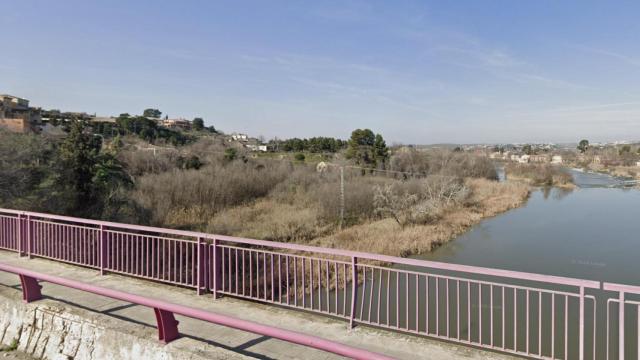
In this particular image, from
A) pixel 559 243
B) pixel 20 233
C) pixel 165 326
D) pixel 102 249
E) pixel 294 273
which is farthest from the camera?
pixel 559 243

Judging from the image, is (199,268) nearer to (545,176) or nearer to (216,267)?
(216,267)

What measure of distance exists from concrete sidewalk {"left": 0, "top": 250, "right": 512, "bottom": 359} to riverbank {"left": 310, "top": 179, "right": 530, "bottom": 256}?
531 inches

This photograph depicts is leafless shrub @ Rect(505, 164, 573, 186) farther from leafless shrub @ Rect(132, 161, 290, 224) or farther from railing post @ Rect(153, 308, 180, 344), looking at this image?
railing post @ Rect(153, 308, 180, 344)

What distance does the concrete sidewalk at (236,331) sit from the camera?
4.02 m

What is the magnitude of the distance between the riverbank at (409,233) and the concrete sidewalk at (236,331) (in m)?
13.5

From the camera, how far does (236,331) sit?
14.9 feet

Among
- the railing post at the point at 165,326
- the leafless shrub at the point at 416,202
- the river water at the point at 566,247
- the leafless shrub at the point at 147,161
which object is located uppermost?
the leafless shrub at the point at 147,161

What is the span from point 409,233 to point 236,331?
17.6m

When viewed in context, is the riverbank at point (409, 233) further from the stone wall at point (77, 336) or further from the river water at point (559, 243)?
the stone wall at point (77, 336)

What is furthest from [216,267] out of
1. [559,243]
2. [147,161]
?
[147,161]

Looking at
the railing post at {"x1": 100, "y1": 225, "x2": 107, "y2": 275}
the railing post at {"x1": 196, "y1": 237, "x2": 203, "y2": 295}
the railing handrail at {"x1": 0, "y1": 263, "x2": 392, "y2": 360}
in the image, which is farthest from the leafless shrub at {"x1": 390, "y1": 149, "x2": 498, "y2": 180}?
the railing handrail at {"x1": 0, "y1": 263, "x2": 392, "y2": 360}

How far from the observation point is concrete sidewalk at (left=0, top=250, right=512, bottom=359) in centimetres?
402

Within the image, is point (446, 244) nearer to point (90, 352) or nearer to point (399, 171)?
point (90, 352)

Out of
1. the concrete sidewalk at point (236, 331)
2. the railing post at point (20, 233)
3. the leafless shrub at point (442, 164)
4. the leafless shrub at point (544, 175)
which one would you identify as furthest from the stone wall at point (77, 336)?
the leafless shrub at point (544, 175)
